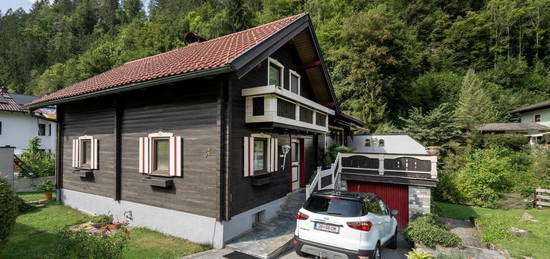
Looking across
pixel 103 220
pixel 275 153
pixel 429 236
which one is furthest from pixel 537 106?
pixel 103 220

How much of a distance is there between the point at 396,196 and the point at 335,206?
710 centimetres

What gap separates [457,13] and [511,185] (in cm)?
3508

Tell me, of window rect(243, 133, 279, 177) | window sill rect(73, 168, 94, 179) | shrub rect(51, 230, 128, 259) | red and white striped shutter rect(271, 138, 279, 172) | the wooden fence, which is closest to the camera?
shrub rect(51, 230, 128, 259)

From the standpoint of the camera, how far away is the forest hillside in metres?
24.7

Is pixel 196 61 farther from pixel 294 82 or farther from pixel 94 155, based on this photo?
pixel 94 155

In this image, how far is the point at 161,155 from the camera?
24.8ft

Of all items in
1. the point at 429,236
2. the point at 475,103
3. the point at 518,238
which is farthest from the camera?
the point at 475,103

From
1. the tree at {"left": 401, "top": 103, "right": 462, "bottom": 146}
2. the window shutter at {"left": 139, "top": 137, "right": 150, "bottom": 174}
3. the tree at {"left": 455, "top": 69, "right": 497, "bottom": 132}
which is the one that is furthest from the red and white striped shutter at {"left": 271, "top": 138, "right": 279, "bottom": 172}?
the tree at {"left": 455, "top": 69, "right": 497, "bottom": 132}

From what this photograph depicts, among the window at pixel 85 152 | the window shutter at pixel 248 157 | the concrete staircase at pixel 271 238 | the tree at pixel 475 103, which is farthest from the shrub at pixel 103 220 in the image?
the tree at pixel 475 103

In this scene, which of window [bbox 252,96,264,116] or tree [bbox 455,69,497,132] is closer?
window [bbox 252,96,264,116]

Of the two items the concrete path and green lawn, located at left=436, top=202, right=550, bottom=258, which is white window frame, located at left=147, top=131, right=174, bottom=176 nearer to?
the concrete path

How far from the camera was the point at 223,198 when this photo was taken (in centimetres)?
631

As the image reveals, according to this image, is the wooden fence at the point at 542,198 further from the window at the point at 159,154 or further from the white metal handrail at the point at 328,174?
the window at the point at 159,154

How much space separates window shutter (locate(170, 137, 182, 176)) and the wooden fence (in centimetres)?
1797
